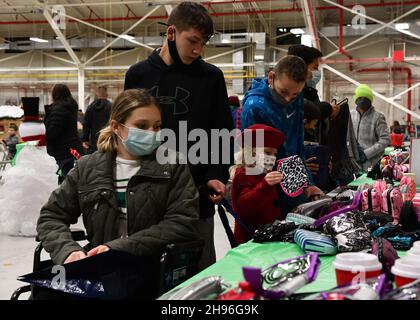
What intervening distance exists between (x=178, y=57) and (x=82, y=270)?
3.10 feet

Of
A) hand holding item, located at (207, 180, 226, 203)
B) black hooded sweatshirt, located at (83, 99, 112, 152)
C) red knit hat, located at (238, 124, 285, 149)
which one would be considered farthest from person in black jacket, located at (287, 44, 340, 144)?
black hooded sweatshirt, located at (83, 99, 112, 152)

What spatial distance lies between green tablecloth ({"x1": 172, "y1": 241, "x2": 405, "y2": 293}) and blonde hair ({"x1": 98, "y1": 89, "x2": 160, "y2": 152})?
60 cm

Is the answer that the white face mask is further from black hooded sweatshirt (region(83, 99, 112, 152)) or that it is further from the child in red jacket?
black hooded sweatshirt (region(83, 99, 112, 152))

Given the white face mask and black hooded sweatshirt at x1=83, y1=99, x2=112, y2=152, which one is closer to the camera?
the white face mask

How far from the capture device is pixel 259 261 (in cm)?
154

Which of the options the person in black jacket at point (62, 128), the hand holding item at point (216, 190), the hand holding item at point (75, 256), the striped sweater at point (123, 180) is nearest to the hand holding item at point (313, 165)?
the hand holding item at point (216, 190)

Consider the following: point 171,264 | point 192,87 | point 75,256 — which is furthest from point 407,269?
point 192,87

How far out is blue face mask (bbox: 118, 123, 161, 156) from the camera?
1878mm

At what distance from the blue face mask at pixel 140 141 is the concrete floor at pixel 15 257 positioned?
5.37 feet

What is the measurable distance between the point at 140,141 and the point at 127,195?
0.20 m

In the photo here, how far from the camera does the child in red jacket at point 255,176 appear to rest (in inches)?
88.2

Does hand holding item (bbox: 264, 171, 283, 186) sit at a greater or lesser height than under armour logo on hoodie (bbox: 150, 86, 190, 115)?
lesser
